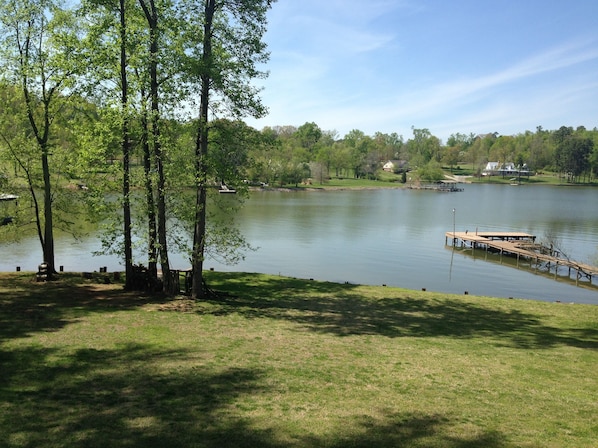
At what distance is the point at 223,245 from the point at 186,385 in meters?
9.04

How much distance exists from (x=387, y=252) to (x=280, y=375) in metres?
30.8

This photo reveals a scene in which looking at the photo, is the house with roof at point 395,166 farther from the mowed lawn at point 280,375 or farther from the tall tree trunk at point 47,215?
the mowed lawn at point 280,375

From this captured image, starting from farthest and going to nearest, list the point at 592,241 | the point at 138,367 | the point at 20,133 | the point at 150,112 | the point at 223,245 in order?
the point at 592,241 < the point at 20,133 < the point at 223,245 < the point at 150,112 < the point at 138,367

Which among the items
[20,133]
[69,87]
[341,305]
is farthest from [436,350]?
[20,133]

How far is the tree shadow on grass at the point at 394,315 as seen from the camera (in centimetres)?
1407

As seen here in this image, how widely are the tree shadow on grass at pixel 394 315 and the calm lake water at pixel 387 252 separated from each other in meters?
8.69

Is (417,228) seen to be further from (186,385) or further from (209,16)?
(186,385)

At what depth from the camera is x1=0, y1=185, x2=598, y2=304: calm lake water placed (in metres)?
29.8

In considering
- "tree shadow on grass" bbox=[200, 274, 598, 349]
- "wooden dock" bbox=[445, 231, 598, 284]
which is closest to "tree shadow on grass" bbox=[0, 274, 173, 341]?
"tree shadow on grass" bbox=[200, 274, 598, 349]

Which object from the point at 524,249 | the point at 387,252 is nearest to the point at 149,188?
the point at 387,252

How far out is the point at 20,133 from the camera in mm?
20281

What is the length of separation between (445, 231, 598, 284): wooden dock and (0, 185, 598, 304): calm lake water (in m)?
1.00

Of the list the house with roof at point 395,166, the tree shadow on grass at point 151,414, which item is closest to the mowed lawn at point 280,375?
the tree shadow on grass at point 151,414

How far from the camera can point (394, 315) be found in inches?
660
